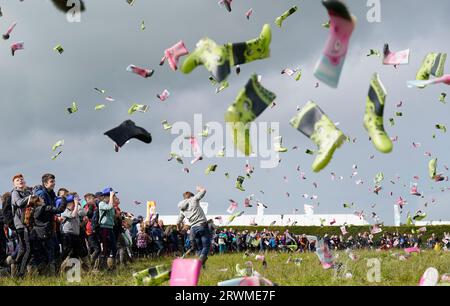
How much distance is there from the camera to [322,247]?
10.1 metres

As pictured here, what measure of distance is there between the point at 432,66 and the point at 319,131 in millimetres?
2599

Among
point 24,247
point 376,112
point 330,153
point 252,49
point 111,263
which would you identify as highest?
point 252,49

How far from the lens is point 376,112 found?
201 inches

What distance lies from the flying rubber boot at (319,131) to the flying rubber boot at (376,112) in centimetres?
38

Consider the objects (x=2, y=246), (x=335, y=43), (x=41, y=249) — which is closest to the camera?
(x=335, y=43)

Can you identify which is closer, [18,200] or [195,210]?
[18,200]

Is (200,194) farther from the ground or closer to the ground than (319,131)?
closer to the ground

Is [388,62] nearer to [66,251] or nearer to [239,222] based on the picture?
[66,251]

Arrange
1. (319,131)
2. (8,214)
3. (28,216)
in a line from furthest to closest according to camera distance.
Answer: (8,214)
(28,216)
(319,131)

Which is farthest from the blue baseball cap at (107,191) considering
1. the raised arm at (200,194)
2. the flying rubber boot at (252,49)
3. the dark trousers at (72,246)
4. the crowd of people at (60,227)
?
the flying rubber boot at (252,49)

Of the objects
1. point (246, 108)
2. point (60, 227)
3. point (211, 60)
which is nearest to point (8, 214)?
point (60, 227)

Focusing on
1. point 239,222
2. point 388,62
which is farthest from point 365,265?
point 239,222

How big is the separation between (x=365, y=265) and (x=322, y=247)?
1.19 m

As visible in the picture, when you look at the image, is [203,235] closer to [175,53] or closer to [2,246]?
[2,246]
